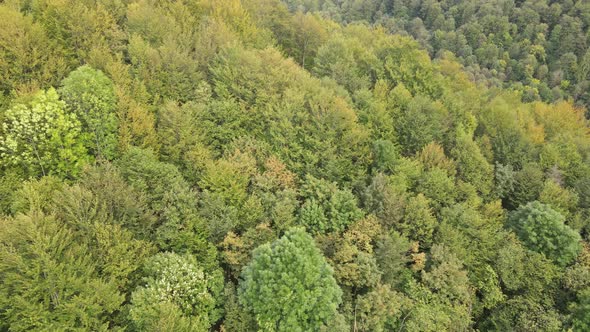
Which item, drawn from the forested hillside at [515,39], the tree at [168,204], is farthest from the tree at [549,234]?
the forested hillside at [515,39]

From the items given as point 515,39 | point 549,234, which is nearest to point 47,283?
point 549,234

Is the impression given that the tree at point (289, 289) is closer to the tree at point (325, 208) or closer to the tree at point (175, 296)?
the tree at point (175, 296)

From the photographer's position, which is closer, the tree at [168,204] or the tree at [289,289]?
the tree at [289,289]

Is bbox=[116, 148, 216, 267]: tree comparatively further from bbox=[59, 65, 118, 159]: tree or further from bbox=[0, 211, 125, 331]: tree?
bbox=[0, 211, 125, 331]: tree

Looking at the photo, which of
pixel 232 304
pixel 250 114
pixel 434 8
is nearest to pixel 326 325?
pixel 232 304

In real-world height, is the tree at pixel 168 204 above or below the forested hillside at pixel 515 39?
below

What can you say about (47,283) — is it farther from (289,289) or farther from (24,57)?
(24,57)

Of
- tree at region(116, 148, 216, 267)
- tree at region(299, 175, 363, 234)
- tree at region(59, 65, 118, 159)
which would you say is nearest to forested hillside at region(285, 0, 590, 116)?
tree at region(299, 175, 363, 234)
